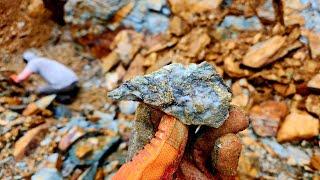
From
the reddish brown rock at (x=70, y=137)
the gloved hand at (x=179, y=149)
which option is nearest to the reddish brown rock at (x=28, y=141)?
the reddish brown rock at (x=70, y=137)

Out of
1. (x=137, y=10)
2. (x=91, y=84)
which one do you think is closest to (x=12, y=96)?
(x=91, y=84)

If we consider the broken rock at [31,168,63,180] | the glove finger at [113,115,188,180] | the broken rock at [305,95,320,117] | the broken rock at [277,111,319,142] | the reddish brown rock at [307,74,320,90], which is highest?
the glove finger at [113,115,188,180]

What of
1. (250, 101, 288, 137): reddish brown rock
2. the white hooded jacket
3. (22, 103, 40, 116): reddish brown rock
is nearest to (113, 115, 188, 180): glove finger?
(250, 101, 288, 137): reddish brown rock

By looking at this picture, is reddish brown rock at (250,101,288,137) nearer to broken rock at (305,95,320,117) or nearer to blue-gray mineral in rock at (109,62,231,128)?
broken rock at (305,95,320,117)

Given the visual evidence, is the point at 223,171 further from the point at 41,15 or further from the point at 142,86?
the point at 41,15

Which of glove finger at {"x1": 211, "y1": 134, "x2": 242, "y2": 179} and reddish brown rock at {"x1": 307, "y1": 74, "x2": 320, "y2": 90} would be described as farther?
reddish brown rock at {"x1": 307, "y1": 74, "x2": 320, "y2": 90}
